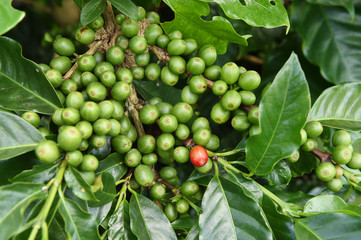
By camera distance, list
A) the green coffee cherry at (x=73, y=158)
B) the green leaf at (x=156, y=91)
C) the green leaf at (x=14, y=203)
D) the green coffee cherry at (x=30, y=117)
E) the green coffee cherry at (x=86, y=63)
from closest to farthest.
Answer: the green leaf at (x=14, y=203) < the green coffee cherry at (x=73, y=158) < the green coffee cherry at (x=30, y=117) < the green coffee cherry at (x=86, y=63) < the green leaf at (x=156, y=91)

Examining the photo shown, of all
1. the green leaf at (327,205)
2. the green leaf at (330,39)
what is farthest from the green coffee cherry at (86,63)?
the green leaf at (330,39)

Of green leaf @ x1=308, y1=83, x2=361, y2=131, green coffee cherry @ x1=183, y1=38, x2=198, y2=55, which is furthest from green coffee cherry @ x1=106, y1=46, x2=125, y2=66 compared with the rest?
green leaf @ x1=308, y1=83, x2=361, y2=131

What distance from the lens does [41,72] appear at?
1.03 metres

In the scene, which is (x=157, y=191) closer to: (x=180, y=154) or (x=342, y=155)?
(x=180, y=154)

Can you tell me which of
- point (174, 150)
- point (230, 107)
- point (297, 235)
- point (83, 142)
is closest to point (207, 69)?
point (230, 107)

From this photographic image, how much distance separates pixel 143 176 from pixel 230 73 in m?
0.43

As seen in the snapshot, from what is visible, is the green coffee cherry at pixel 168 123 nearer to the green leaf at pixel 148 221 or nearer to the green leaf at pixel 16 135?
the green leaf at pixel 148 221

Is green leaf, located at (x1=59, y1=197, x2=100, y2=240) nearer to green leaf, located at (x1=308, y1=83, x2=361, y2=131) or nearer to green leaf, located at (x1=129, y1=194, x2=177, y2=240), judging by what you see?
green leaf, located at (x1=129, y1=194, x2=177, y2=240)

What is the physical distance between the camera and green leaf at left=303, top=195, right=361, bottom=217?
1.02 metres

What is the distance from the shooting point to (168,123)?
3.53 feet

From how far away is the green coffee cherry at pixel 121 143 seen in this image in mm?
1068

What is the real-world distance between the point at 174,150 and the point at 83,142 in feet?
0.95

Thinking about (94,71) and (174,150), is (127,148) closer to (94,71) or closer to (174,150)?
(174,150)

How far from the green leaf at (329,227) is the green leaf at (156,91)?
0.70 meters
